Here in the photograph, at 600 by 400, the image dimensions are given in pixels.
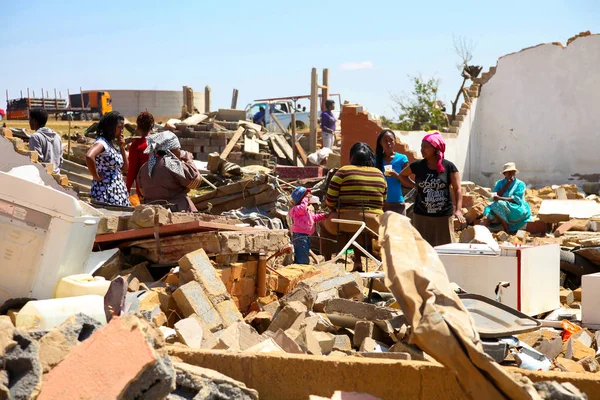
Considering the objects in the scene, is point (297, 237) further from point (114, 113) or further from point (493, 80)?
point (493, 80)

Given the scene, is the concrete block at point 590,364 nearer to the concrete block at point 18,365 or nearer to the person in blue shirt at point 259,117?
the concrete block at point 18,365

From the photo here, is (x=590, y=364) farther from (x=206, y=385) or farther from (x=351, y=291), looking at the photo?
(x=206, y=385)

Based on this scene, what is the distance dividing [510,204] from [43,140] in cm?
729

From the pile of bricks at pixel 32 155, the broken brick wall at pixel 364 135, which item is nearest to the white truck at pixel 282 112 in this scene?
the broken brick wall at pixel 364 135

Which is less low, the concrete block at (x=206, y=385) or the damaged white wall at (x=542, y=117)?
the damaged white wall at (x=542, y=117)

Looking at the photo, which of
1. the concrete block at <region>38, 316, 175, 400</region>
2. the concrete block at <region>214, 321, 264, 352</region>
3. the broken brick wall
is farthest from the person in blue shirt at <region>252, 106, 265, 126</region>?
the concrete block at <region>38, 316, 175, 400</region>

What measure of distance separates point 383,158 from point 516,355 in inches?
178

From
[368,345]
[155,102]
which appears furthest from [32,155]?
[155,102]

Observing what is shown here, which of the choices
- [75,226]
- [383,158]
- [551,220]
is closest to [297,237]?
[383,158]

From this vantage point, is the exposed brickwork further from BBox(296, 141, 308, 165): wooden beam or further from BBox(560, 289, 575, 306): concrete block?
BBox(560, 289, 575, 306): concrete block

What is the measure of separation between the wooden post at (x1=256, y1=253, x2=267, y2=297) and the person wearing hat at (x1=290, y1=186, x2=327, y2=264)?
7.41 feet

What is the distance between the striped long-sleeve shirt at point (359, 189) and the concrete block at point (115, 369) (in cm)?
461

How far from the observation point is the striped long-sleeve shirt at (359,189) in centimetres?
820

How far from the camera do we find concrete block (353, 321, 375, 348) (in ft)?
17.6
